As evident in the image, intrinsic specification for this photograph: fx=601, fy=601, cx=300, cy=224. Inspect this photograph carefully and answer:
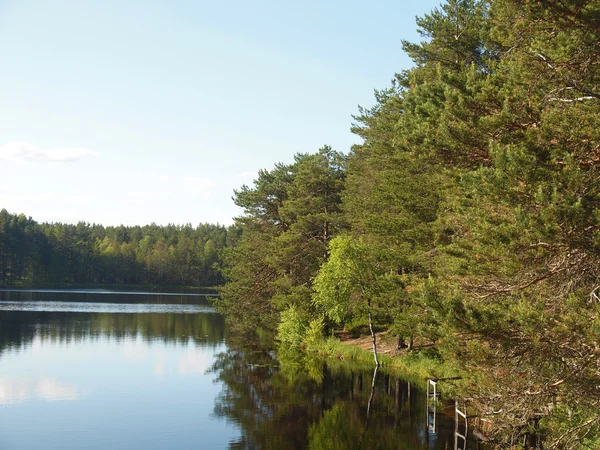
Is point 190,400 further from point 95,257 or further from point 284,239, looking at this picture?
point 95,257

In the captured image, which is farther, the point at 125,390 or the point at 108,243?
the point at 108,243

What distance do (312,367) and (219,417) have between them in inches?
552

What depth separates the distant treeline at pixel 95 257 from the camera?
13788cm

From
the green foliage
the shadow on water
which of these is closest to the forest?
the shadow on water

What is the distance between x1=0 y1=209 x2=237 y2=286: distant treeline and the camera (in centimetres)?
13788

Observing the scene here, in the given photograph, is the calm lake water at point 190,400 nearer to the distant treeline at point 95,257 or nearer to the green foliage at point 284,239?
the green foliage at point 284,239

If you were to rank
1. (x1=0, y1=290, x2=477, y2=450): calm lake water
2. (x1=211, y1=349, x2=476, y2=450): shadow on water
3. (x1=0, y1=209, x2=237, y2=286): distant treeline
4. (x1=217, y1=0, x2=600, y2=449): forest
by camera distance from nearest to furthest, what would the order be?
(x1=217, y1=0, x2=600, y2=449): forest, (x1=211, y1=349, x2=476, y2=450): shadow on water, (x1=0, y1=290, x2=477, y2=450): calm lake water, (x1=0, y1=209, x2=237, y2=286): distant treeline

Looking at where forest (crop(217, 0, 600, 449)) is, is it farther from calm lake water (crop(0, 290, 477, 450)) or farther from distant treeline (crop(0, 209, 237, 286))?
distant treeline (crop(0, 209, 237, 286))

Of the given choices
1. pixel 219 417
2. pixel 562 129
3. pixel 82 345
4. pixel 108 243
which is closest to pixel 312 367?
pixel 219 417

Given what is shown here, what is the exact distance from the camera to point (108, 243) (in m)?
168

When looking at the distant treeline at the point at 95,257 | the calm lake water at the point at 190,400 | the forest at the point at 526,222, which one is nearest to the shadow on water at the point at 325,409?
the calm lake water at the point at 190,400

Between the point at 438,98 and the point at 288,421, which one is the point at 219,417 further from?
the point at 438,98

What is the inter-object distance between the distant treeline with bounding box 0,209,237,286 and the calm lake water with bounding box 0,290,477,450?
310 feet

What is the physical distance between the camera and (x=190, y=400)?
29.2 metres
